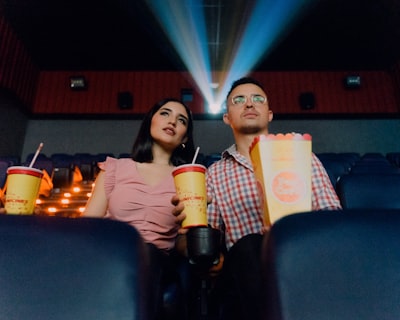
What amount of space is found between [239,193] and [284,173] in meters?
0.24

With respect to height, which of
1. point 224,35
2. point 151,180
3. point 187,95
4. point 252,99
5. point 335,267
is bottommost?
point 335,267

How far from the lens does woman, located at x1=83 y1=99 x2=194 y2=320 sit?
1.60 ft

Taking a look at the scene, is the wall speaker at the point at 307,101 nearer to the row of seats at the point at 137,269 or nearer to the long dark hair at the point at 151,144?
the long dark hair at the point at 151,144

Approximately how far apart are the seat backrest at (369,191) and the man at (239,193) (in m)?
0.09

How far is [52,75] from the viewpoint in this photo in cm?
271

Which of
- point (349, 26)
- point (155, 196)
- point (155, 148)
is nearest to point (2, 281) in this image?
point (155, 196)

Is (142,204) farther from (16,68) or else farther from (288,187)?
(16,68)

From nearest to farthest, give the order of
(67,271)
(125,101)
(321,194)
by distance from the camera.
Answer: (67,271)
(321,194)
(125,101)

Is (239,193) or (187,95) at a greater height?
(187,95)

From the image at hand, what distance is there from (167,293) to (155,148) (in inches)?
13.6

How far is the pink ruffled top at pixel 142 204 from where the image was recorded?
483mm

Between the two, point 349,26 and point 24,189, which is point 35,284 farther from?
point 349,26

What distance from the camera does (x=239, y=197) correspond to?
497 mm

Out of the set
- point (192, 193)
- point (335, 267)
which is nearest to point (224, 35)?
point (192, 193)
